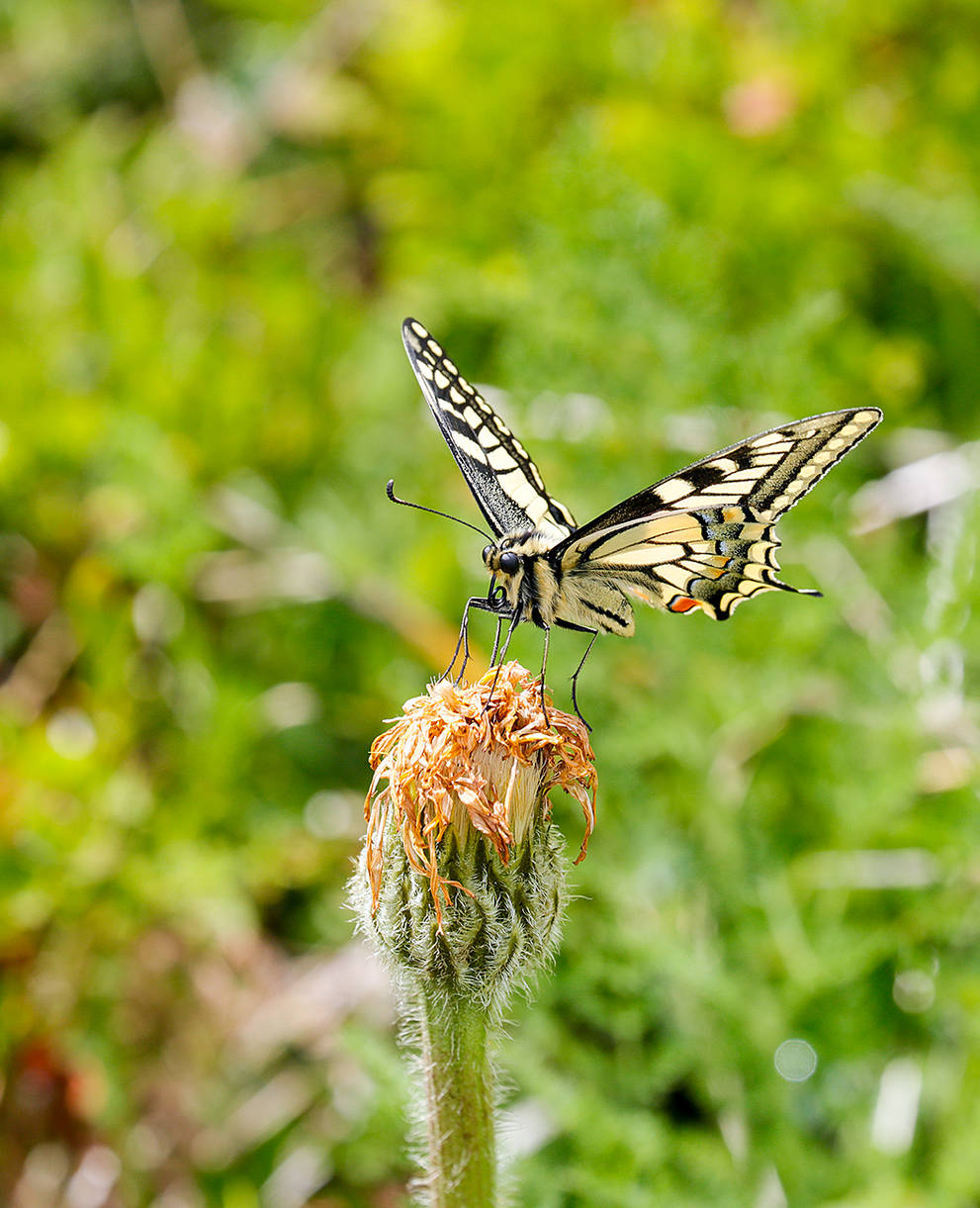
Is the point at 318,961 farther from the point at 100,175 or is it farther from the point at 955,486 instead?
the point at 100,175

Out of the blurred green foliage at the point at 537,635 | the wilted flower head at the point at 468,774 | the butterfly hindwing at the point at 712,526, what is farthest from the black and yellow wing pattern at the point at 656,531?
the blurred green foliage at the point at 537,635

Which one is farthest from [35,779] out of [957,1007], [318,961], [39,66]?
[39,66]

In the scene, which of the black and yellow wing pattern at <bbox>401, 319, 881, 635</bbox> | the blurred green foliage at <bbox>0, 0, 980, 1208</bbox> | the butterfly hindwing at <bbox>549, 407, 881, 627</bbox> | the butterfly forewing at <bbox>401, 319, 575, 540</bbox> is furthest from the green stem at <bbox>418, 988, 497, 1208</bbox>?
the butterfly forewing at <bbox>401, 319, 575, 540</bbox>

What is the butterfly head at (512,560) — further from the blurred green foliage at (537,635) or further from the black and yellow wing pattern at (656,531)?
the blurred green foliage at (537,635)

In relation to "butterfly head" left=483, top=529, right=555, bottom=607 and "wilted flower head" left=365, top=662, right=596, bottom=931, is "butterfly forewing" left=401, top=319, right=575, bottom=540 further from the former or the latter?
"wilted flower head" left=365, top=662, right=596, bottom=931

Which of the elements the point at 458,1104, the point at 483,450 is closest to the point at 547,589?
the point at 483,450

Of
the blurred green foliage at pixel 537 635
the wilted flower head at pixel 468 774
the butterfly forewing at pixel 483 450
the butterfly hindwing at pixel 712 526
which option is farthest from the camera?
the blurred green foliage at pixel 537 635

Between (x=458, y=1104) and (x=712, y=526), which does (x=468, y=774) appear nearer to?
(x=458, y=1104)
